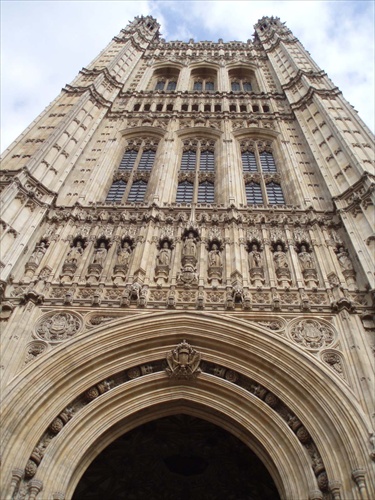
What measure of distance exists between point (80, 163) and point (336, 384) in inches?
501

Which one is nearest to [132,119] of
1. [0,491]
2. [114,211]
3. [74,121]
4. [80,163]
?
[74,121]

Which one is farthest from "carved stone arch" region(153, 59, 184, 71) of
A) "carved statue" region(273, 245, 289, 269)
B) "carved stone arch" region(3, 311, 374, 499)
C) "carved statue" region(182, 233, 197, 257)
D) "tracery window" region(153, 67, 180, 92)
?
"carved stone arch" region(3, 311, 374, 499)

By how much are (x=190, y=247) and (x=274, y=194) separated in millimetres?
5557

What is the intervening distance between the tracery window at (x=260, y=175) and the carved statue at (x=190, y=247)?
3.76 meters

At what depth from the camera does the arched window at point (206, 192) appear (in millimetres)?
17609

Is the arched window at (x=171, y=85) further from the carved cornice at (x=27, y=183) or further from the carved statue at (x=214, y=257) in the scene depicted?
the carved statue at (x=214, y=257)

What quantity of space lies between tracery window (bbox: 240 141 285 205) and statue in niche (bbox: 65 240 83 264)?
6.16 m

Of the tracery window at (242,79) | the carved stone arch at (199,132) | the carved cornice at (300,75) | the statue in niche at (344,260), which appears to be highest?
the tracery window at (242,79)

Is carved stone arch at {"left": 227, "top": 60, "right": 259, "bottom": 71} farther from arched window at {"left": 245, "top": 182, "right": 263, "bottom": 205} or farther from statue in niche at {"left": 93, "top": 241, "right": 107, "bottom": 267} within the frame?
Result: statue in niche at {"left": 93, "top": 241, "right": 107, "bottom": 267}

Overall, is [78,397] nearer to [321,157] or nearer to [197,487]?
[197,487]

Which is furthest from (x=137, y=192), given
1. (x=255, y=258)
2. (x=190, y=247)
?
(x=255, y=258)

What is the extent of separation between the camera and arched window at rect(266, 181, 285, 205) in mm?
17438

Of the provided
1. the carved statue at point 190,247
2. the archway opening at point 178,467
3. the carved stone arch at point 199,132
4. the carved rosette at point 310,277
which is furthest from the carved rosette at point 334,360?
the carved stone arch at point 199,132

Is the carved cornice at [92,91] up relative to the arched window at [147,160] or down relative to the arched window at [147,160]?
up
